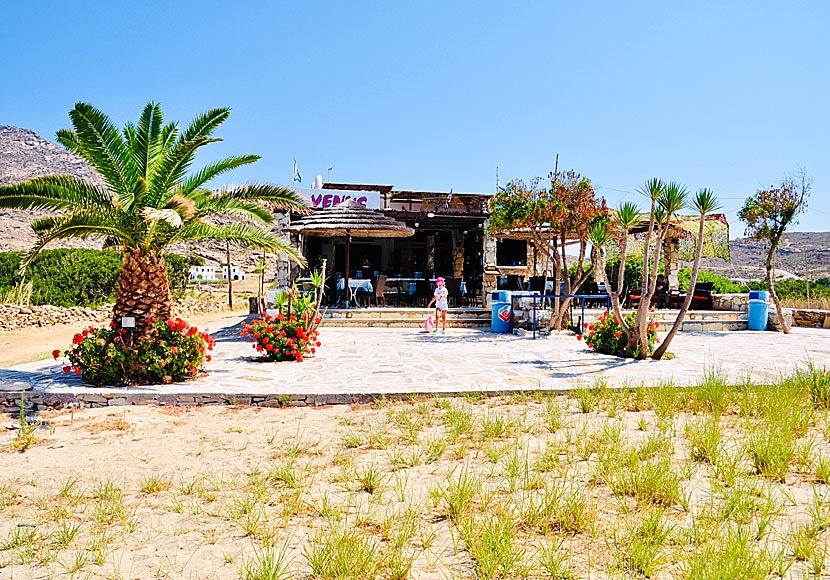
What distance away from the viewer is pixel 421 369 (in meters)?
7.77

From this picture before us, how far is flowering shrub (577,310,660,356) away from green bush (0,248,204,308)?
13.9m

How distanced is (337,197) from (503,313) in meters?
8.47

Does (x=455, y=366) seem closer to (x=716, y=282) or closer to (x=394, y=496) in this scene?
(x=394, y=496)

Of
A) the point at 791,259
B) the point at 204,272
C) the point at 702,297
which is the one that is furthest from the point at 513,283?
the point at 791,259

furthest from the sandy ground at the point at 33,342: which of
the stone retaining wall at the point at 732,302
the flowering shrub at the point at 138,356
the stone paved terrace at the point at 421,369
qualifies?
the stone retaining wall at the point at 732,302

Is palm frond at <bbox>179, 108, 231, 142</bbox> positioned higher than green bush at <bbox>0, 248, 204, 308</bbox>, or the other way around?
palm frond at <bbox>179, 108, 231, 142</bbox>

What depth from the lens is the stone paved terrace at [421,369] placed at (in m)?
6.31

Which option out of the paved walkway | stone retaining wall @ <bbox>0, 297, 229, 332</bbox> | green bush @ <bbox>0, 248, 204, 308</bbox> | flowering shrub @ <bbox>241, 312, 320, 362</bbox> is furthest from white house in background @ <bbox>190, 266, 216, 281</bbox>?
flowering shrub @ <bbox>241, 312, 320, 362</bbox>

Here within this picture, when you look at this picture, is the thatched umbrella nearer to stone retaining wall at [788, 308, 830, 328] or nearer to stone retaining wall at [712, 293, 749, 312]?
stone retaining wall at [712, 293, 749, 312]

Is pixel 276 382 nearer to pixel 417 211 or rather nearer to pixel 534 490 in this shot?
pixel 534 490

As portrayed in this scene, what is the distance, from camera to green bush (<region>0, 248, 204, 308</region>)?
54.6 feet

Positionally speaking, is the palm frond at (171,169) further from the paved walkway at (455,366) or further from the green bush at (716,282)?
the green bush at (716,282)

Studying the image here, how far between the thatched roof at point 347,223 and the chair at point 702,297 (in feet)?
26.7

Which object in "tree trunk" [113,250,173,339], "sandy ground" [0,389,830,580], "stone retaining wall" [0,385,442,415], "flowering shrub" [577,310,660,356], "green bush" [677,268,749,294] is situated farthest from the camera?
"green bush" [677,268,749,294]
